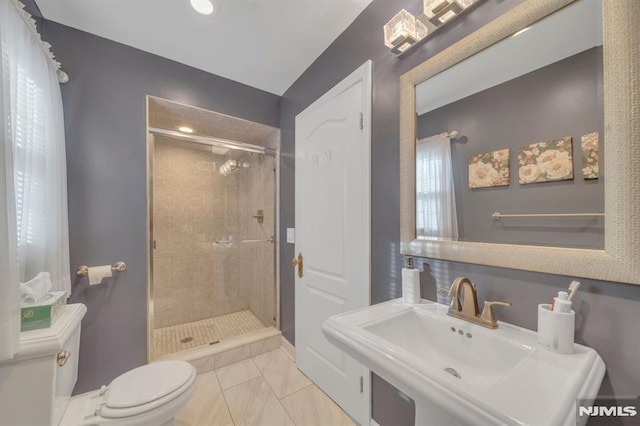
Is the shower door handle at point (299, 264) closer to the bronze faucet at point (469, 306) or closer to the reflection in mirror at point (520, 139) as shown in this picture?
the reflection in mirror at point (520, 139)

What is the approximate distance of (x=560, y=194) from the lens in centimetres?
75

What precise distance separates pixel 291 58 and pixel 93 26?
4.19 feet

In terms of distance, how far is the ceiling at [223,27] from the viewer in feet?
4.54

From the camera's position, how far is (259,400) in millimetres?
1584

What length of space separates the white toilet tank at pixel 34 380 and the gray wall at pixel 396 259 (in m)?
1.41

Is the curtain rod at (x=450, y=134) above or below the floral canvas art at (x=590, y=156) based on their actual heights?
above

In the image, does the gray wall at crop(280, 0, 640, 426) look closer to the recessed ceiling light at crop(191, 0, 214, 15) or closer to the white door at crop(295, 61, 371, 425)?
the white door at crop(295, 61, 371, 425)

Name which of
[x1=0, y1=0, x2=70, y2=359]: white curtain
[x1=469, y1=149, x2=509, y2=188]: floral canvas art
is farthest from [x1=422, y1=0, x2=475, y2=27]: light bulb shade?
[x1=0, y1=0, x2=70, y2=359]: white curtain

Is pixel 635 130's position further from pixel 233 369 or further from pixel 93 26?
pixel 93 26

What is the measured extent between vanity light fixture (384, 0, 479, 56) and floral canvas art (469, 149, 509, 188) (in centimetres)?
59

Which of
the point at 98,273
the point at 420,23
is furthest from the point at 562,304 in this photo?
the point at 98,273

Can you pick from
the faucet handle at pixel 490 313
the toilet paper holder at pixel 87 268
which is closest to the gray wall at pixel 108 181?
the toilet paper holder at pixel 87 268

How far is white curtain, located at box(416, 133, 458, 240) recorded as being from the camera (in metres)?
1.03

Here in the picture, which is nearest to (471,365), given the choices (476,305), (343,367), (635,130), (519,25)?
(476,305)
